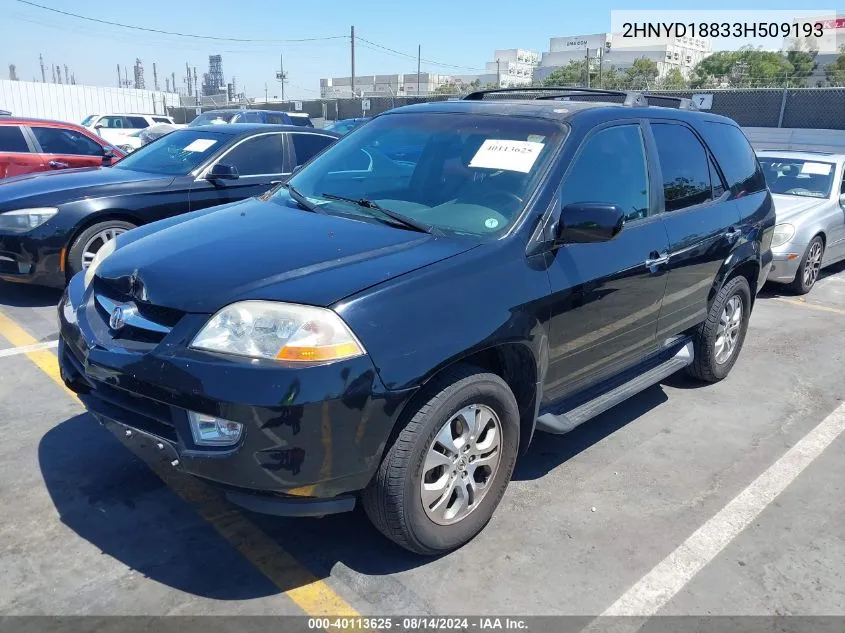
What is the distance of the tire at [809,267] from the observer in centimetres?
762

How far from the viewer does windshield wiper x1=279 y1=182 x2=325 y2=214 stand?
3470 mm

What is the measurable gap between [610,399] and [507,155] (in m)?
1.38

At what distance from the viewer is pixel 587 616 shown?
261 cm

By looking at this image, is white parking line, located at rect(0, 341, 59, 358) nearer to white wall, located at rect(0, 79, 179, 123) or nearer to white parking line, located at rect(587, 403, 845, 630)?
white parking line, located at rect(587, 403, 845, 630)

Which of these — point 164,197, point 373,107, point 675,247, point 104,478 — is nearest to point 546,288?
point 675,247

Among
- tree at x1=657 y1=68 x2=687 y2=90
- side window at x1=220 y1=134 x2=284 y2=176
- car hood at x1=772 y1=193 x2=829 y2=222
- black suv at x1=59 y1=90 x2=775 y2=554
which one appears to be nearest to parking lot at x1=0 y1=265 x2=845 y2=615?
black suv at x1=59 y1=90 x2=775 y2=554

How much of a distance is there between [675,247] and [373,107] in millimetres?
27501

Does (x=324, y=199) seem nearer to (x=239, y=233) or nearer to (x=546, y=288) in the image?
(x=239, y=233)

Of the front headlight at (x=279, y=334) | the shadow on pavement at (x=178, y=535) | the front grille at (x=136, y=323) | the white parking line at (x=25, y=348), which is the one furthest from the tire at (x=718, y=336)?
the white parking line at (x=25, y=348)

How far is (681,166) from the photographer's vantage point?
4.19 meters

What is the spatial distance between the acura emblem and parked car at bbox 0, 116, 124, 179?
24.7 feet

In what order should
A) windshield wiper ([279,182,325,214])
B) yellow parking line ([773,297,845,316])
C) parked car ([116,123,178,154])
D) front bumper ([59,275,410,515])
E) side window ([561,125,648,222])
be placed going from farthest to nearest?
parked car ([116,123,178,154]), yellow parking line ([773,297,845,316]), windshield wiper ([279,182,325,214]), side window ([561,125,648,222]), front bumper ([59,275,410,515])

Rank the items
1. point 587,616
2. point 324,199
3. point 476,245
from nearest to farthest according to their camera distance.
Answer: point 587,616 < point 476,245 < point 324,199

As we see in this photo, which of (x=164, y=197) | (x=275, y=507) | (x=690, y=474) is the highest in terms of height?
(x=164, y=197)
